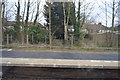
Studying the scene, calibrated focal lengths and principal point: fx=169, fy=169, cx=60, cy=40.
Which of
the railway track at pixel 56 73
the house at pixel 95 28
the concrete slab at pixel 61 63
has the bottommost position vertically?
the railway track at pixel 56 73

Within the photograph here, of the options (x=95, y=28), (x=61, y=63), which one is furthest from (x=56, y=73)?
(x=95, y=28)

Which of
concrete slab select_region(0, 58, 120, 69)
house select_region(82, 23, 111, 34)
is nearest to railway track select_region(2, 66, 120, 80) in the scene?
concrete slab select_region(0, 58, 120, 69)

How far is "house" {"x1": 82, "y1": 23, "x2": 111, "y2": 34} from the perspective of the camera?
1.46 metres

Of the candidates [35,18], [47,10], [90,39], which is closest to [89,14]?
[90,39]

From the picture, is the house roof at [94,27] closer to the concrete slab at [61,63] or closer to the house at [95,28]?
the house at [95,28]

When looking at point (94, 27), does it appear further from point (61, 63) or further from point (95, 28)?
point (61, 63)

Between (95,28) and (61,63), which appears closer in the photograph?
(61,63)

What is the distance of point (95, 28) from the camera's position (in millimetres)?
1642

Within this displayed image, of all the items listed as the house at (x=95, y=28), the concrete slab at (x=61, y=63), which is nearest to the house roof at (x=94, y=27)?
the house at (x=95, y=28)

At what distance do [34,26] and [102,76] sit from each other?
32.4 inches

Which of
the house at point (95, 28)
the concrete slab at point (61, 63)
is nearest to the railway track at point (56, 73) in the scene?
the concrete slab at point (61, 63)

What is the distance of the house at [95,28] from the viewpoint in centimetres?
146

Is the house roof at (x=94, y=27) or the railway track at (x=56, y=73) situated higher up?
the house roof at (x=94, y=27)

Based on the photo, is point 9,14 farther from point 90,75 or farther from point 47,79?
point 90,75
